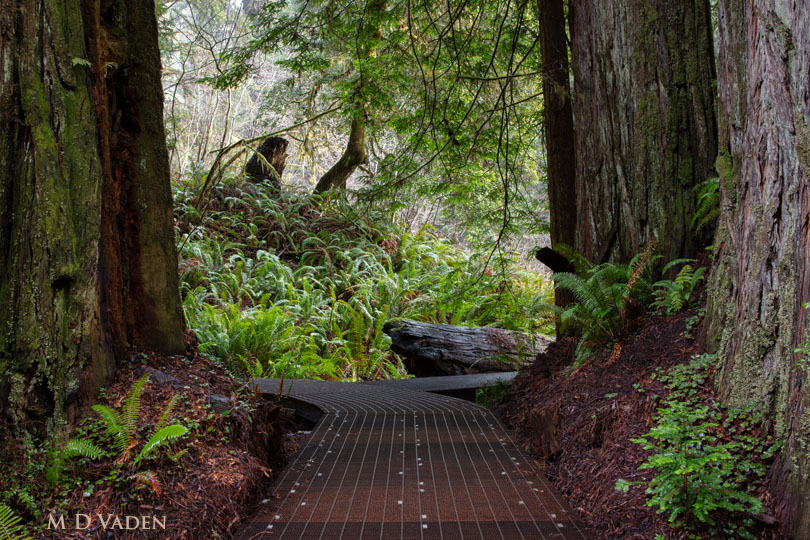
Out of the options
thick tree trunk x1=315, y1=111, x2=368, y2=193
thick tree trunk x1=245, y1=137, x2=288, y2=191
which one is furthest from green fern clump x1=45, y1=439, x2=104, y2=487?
thick tree trunk x1=245, y1=137, x2=288, y2=191

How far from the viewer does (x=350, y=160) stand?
12.4 metres

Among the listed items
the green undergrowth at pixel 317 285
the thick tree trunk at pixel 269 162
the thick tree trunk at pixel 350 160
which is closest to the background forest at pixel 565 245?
the green undergrowth at pixel 317 285

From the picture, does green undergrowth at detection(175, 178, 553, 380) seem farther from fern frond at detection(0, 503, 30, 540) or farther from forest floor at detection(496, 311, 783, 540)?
fern frond at detection(0, 503, 30, 540)

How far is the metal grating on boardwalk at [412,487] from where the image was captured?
2441 millimetres

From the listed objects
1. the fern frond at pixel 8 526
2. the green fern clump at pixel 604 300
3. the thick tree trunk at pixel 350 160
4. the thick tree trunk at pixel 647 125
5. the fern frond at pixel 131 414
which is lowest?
the fern frond at pixel 8 526

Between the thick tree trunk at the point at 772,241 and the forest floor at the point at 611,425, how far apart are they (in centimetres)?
20

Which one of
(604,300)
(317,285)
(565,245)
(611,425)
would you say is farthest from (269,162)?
(611,425)

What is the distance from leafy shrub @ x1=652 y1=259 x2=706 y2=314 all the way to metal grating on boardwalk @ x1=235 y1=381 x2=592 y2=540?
1.29 metres

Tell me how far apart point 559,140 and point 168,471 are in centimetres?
441

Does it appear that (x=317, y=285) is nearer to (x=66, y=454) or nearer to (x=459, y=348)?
(x=459, y=348)

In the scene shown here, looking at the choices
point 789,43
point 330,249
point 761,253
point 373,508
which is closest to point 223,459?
point 373,508

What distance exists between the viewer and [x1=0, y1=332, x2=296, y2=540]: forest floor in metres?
2.21

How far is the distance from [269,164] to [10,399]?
37.9 feet

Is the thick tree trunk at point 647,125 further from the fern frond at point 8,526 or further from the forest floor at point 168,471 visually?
the fern frond at point 8,526
